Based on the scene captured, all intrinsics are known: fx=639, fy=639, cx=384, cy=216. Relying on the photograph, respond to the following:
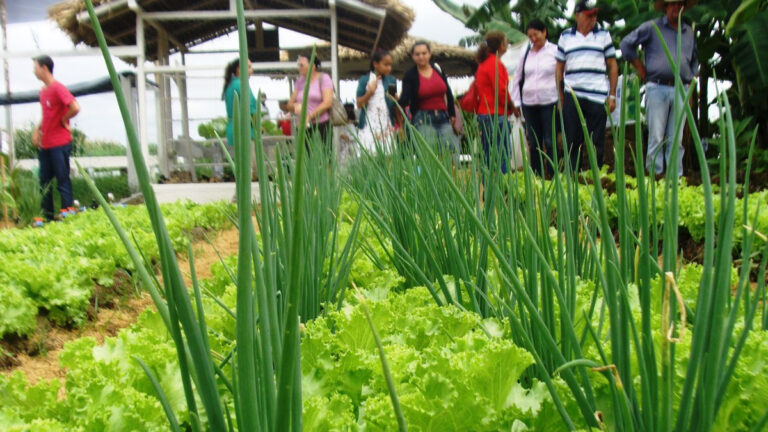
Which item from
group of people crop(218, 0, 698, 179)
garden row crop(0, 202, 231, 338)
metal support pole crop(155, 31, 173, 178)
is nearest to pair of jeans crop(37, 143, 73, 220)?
group of people crop(218, 0, 698, 179)

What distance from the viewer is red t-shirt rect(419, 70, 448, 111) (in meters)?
5.05

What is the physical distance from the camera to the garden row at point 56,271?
2576 mm

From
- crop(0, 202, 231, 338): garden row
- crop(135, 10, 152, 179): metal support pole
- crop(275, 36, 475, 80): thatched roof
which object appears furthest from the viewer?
crop(275, 36, 475, 80): thatched roof

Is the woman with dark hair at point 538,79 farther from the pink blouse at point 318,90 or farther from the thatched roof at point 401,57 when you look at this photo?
the thatched roof at point 401,57

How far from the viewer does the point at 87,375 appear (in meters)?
1.07

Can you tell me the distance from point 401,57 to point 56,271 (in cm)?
1125

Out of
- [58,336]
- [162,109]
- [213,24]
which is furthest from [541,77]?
[213,24]

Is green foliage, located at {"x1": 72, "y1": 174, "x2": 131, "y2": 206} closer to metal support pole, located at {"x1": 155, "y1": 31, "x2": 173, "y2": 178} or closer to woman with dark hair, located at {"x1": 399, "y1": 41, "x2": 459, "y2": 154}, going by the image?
metal support pole, located at {"x1": 155, "y1": 31, "x2": 173, "y2": 178}

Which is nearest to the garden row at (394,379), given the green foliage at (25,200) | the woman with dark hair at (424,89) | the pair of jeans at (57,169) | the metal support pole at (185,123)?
the woman with dark hair at (424,89)

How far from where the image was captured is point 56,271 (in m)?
2.89

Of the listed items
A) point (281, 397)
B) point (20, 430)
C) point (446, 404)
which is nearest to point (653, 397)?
point (446, 404)

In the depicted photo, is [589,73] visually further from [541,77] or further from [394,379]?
[394,379]

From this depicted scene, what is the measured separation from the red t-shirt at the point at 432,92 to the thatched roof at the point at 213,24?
498cm

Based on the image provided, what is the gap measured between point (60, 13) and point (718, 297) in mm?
10672
